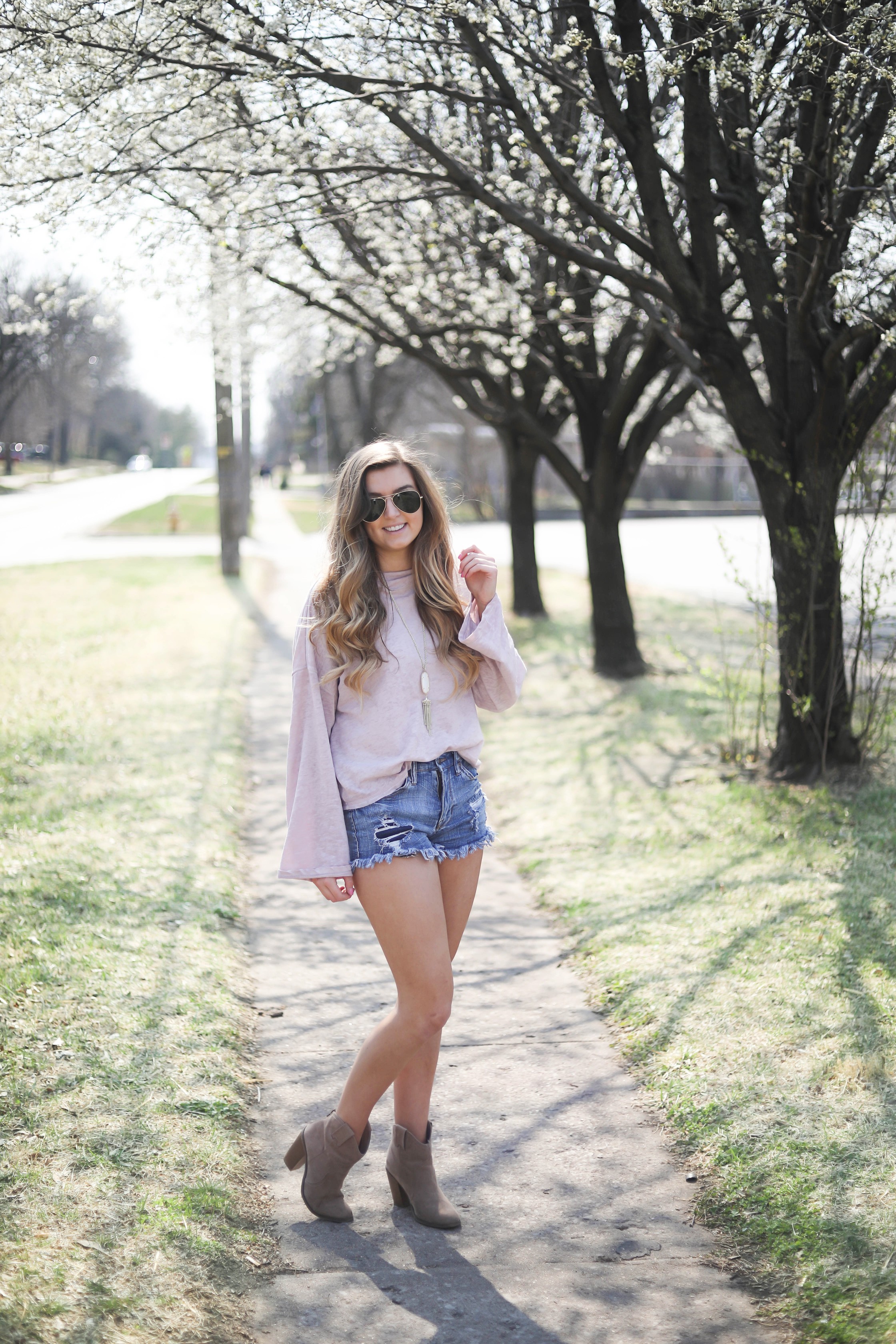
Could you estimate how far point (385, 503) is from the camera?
301cm

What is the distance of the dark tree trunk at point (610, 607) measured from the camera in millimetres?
11469

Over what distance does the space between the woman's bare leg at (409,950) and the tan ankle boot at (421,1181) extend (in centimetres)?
15

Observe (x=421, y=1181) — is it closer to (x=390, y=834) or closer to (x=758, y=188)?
(x=390, y=834)

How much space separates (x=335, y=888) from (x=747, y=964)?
7.79 ft

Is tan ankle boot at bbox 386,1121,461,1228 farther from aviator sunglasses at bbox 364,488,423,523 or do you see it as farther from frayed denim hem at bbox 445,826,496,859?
aviator sunglasses at bbox 364,488,423,523

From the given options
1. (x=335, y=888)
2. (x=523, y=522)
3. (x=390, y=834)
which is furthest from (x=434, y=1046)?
(x=523, y=522)

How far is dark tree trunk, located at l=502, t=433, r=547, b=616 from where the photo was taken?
15.1m

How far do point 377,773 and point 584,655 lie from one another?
10055 mm

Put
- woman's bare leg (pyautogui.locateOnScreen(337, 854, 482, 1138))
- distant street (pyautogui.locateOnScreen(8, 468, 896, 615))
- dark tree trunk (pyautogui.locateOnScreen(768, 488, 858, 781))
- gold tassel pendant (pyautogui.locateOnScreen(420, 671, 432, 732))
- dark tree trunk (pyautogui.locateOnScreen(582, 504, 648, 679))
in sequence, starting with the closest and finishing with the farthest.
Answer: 1. woman's bare leg (pyautogui.locateOnScreen(337, 854, 482, 1138))
2. gold tassel pendant (pyautogui.locateOnScreen(420, 671, 432, 732))
3. dark tree trunk (pyautogui.locateOnScreen(768, 488, 858, 781))
4. dark tree trunk (pyautogui.locateOnScreen(582, 504, 648, 679))
5. distant street (pyautogui.locateOnScreen(8, 468, 896, 615))

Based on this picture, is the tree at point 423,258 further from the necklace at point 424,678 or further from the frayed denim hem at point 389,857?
the frayed denim hem at point 389,857

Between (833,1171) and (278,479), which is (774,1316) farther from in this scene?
(278,479)

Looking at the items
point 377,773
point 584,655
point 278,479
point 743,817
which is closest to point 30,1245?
point 377,773

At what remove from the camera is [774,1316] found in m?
2.69

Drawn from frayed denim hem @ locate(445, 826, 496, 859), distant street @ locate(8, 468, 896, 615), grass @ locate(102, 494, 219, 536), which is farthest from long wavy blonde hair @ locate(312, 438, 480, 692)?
grass @ locate(102, 494, 219, 536)
